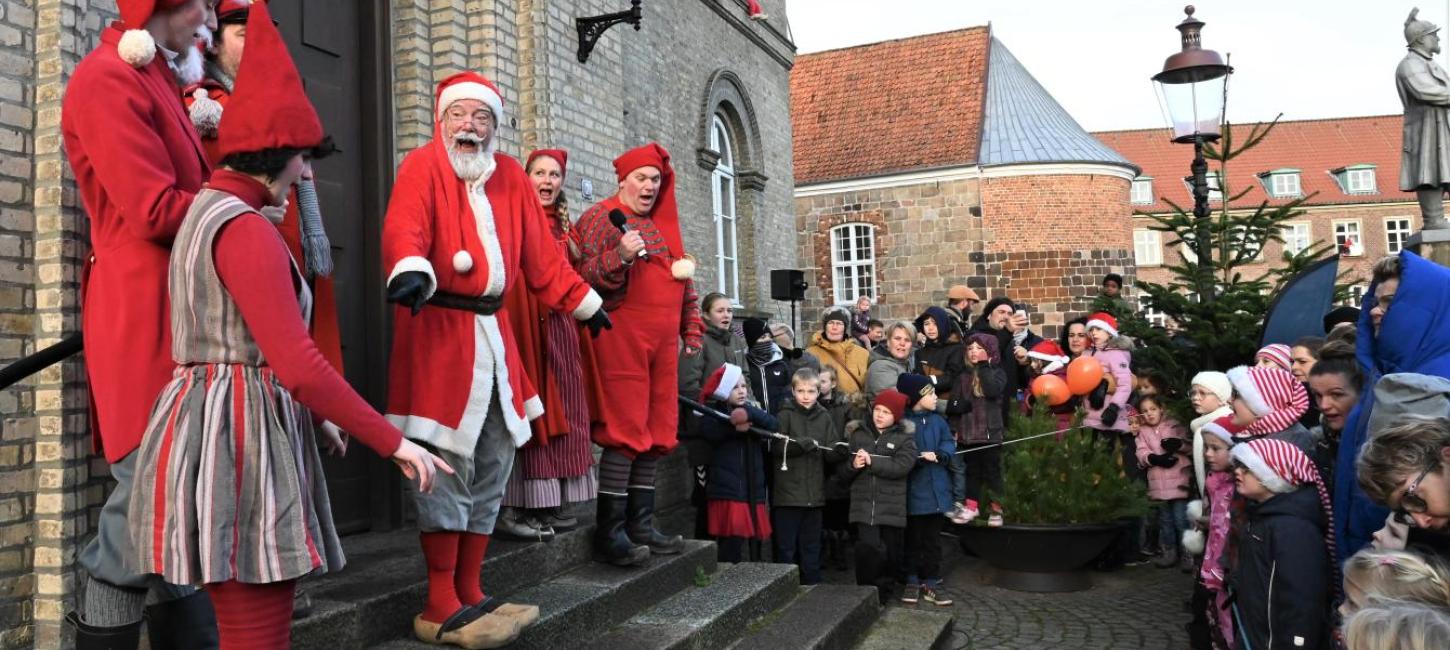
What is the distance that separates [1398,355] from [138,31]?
4186mm

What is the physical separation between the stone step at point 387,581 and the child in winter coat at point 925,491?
2602 millimetres

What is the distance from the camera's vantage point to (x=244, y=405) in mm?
2287

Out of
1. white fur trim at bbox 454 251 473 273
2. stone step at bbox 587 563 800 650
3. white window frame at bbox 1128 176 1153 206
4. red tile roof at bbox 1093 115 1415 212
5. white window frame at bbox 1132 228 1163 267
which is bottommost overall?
stone step at bbox 587 563 800 650

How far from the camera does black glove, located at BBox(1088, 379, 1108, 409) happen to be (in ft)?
26.2

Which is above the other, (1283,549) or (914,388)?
(914,388)

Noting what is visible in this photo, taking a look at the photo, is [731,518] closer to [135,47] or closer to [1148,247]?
[135,47]

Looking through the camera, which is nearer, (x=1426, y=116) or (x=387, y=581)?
(x=387, y=581)

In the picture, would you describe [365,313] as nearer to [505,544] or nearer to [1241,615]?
[505,544]

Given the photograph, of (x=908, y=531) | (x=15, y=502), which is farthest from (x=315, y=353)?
(x=908, y=531)

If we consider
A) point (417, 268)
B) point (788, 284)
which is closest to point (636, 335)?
point (417, 268)

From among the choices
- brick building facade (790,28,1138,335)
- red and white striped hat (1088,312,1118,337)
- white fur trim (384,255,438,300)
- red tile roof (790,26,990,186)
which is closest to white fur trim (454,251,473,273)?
white fur trim (384,255,438,300)

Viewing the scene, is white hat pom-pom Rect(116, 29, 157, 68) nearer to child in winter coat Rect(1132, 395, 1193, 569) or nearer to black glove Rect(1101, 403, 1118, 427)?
child in winter coat Rect(1132, 395, 1193, 569)

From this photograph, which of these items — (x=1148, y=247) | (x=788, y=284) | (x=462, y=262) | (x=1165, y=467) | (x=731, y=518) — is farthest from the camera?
(x=1148, y=247)

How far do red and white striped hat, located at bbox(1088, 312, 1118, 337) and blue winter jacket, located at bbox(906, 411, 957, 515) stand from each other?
6.21ft
